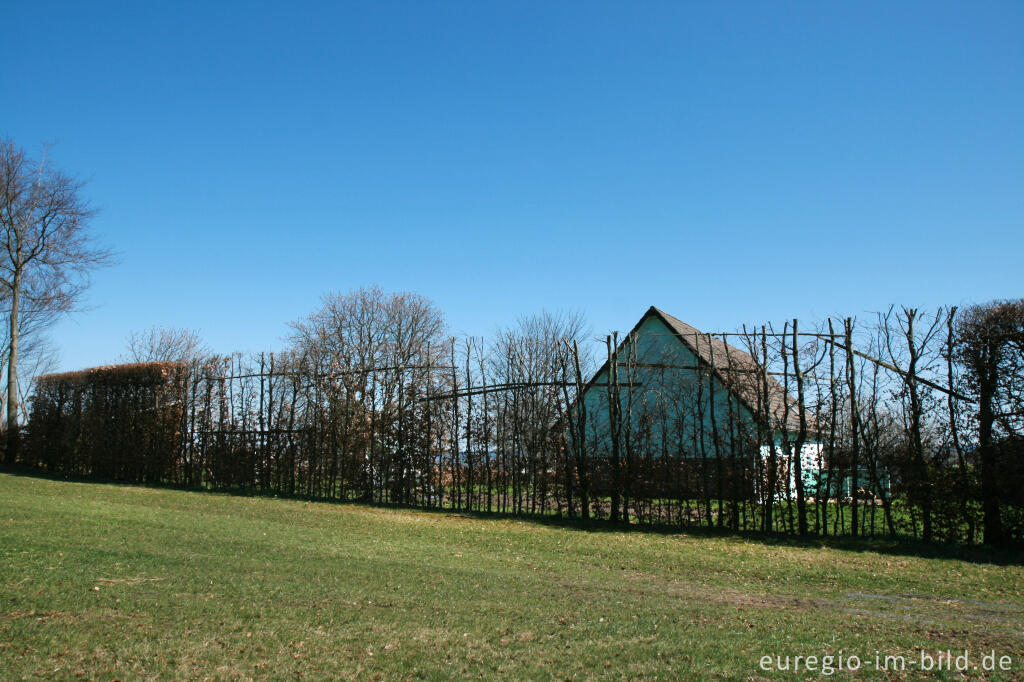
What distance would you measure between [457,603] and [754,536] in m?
7.07

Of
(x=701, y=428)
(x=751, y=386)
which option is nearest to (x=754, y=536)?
(x=701, y=428)

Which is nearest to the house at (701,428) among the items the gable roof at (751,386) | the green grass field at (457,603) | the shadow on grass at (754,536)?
the gable roof at (751,386)

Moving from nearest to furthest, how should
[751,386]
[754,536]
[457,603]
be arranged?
[457,603], [754,536], [751,386]

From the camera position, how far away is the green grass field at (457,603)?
4906 millimetres

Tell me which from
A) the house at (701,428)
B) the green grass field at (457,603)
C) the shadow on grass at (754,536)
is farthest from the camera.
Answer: the house at (701,428)

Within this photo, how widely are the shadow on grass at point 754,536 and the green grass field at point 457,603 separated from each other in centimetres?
12

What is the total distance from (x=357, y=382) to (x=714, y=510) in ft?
29.9

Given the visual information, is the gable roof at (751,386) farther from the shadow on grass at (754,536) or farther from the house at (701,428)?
the shadow on grass at (754,536)

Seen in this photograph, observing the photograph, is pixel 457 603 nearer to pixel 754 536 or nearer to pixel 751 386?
pixel 754 536

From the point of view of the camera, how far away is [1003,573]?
341 inches

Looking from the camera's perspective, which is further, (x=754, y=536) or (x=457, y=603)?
(x=754, y=536)

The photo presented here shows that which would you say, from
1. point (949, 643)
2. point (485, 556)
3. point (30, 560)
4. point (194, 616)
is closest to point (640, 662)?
point (949, 643)

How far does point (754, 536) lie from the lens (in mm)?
11875

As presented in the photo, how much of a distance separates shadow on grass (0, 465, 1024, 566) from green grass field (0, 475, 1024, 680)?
117 mm
